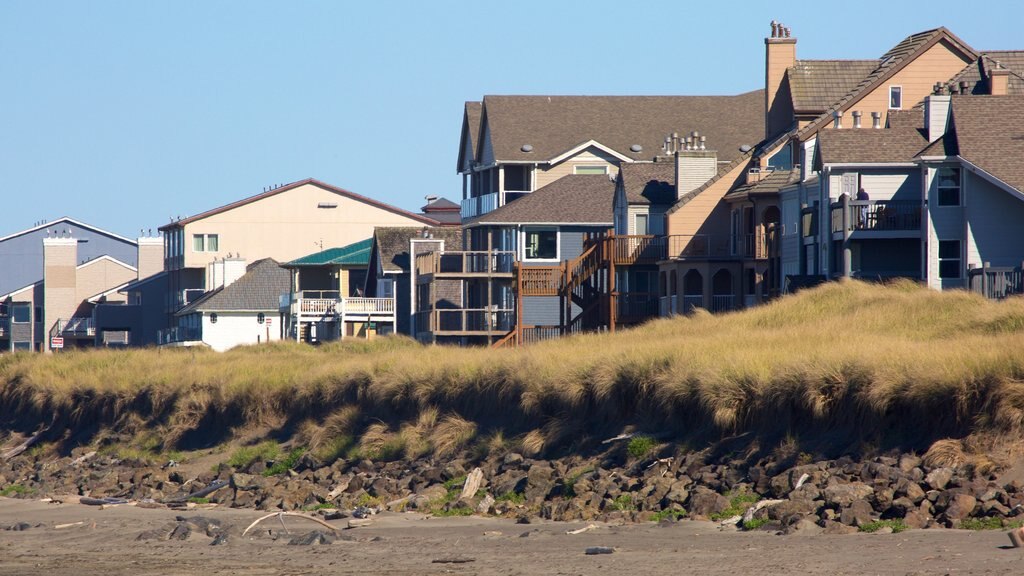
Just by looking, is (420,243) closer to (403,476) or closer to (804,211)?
(804,211)

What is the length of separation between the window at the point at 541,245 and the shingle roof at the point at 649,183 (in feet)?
20.8

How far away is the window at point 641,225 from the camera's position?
54625 millimetres

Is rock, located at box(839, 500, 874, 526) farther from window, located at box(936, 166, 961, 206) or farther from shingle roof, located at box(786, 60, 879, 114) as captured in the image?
shingle roof, located at box(786, 60, 879, 114)

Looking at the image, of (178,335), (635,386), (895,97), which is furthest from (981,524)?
(178,335)

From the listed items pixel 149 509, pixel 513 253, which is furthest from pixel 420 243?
pixel 149 509

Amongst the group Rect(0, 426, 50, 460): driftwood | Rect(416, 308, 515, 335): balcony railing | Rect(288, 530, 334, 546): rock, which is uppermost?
Rect(416, 308, 515, 335): balcony railing

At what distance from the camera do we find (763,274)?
48125 mm

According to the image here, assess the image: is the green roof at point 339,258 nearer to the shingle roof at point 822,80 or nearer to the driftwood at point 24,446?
the shingle roof at point 822,80

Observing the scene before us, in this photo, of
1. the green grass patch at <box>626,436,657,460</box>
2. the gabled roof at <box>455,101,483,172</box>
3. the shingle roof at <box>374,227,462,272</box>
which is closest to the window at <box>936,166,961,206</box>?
the green grass patch at <box>626,436,657,460</box>

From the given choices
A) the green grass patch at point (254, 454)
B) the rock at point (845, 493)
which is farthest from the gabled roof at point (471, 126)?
the rock at point (845, 493)

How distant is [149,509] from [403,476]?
15.4 feet

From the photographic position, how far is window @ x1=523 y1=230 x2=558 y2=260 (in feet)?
204

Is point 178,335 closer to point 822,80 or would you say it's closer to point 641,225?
point 641,225

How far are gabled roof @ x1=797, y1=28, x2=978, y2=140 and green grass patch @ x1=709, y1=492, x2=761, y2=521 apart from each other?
98.8ft
